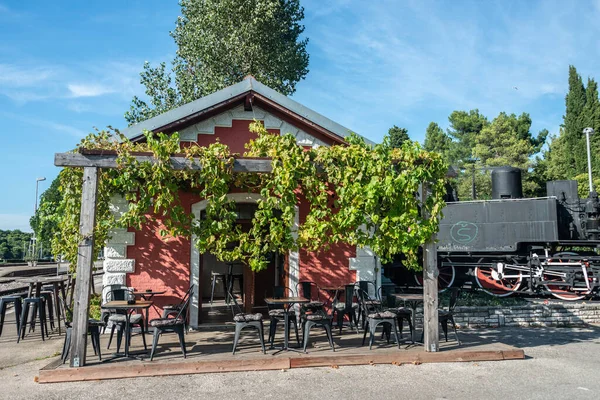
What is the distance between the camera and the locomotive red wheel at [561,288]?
33.7 ft

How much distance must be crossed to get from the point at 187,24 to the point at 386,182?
1823 centimetres

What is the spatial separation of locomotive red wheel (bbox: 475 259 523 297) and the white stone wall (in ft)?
27.8

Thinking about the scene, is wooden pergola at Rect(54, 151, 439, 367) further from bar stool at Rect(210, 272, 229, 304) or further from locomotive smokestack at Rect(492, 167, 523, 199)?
locomotive smokestack at Rect(492, 167, 523, 199)

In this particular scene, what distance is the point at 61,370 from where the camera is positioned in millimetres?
4934

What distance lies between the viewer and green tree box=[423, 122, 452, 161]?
39.5 meters

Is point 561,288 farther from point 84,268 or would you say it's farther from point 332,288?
point 84,268

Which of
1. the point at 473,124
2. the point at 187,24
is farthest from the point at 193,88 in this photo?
the point at 473,124

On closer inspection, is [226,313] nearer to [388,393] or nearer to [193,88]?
[388,393]

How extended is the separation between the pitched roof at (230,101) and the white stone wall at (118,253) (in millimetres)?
1409

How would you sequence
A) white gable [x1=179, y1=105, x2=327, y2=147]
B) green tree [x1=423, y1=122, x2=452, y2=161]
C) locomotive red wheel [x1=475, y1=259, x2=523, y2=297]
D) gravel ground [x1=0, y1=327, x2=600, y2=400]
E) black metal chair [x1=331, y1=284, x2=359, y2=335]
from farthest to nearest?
green tree [x1=423, y1=122, x2=452, y2=161], locomotive red wheel [x1=475, y1=259, x2=523, y2=297], white gable [x1=179, y1=105, x2=327, y2=147], black metal chair [x1=331, y1=284, x2=359, y2=335], gravel ground [x1=0, y1=327, x2=600, y2=400]

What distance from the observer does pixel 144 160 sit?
17.9 feet

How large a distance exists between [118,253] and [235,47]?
13293 millimetres

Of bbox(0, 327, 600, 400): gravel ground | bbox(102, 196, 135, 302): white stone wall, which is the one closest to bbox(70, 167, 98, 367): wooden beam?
bbox(0, 327, 600, 400): gravel ground

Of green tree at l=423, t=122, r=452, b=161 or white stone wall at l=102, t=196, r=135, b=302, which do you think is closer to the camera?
white stone wall at l=102, t=196, r=135, b=302
